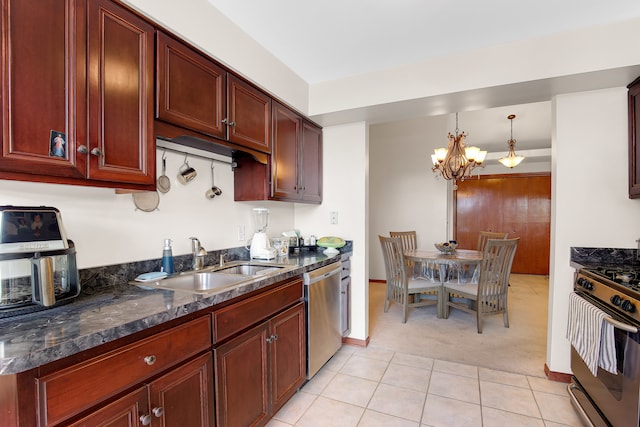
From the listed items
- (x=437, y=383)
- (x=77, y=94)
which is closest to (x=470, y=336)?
(x=437, y=383)

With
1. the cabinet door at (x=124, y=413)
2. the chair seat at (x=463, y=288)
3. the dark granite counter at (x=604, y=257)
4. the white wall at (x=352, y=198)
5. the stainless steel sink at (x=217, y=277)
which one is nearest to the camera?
the cabinet door at (x=124, y=413)

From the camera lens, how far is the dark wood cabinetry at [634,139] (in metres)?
1.95

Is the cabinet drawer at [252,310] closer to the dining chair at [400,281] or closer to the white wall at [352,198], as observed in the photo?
the white wall at [352,198]

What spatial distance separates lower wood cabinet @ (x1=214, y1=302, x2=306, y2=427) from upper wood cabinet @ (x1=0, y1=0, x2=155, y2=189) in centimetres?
93

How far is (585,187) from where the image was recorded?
2.15m

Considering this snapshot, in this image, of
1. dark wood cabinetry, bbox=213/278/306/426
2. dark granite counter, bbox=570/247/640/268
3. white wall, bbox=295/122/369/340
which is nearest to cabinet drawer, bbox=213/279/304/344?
dark wood cabinetry, bbox=213/278/306/426

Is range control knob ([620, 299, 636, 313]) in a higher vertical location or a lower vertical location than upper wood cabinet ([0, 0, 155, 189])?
lower

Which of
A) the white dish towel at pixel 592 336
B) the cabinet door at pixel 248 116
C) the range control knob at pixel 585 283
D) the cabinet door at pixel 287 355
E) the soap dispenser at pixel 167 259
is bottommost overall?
the cabinet door at pixel 287 355

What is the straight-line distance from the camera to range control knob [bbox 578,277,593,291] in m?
1.74

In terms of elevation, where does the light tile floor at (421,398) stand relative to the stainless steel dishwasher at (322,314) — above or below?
below

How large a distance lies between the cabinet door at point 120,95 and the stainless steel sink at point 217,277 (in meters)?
0.59

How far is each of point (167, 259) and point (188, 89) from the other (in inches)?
37.2

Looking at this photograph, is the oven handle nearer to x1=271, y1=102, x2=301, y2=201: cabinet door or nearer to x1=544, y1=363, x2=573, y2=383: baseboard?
x1=544, y1=363, x2=573, y2=383: baseboard

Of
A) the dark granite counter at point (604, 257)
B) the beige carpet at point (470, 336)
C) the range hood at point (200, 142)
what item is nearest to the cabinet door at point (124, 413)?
the range hood at point (200, 142)
